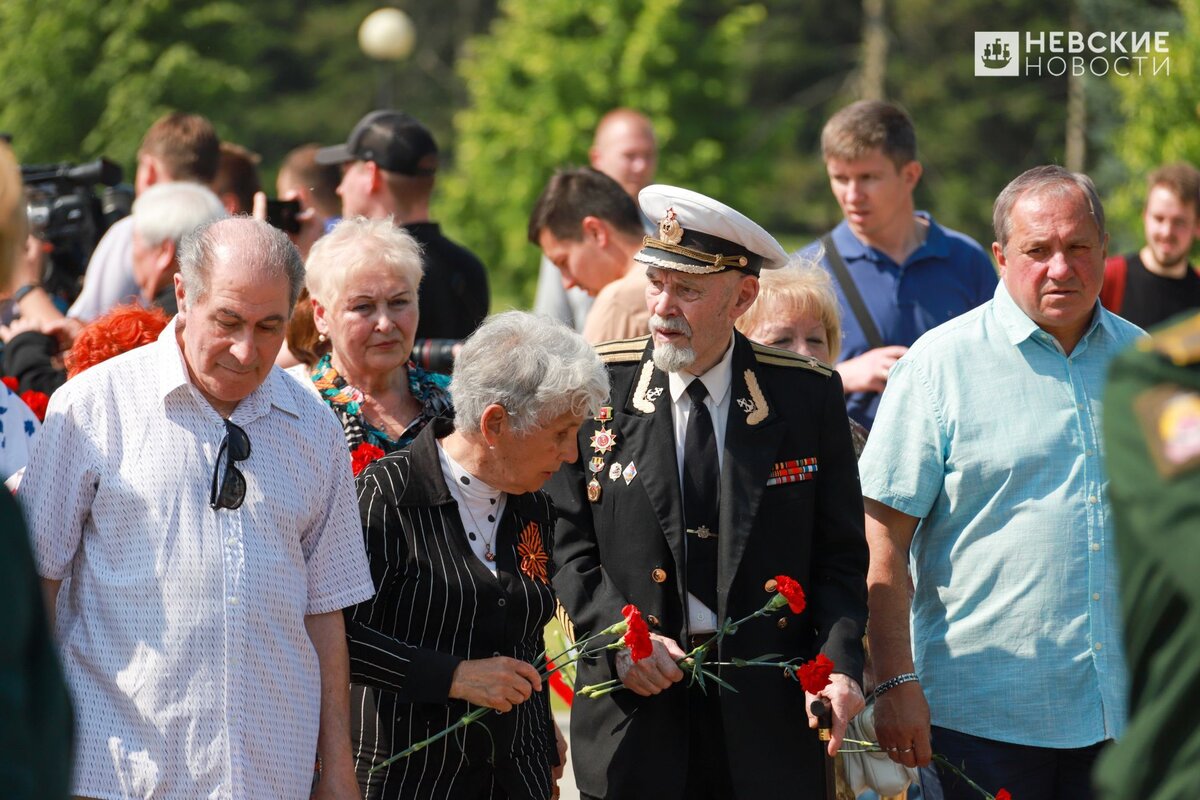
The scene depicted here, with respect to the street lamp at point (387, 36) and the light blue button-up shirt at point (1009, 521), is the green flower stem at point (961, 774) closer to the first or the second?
the light blue button-up shirt at point (1009, 521)

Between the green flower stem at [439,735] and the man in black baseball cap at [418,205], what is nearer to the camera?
the green flower stem at [439,735]

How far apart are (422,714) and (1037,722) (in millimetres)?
1658

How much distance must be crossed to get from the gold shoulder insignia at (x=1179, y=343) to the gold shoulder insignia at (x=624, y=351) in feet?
7.73

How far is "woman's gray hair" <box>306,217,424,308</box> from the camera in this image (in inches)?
185

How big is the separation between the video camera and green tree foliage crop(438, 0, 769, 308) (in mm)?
17240

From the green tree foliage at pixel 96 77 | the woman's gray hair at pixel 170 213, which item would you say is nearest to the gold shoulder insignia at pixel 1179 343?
the woman's gray hair at pixel 170 213

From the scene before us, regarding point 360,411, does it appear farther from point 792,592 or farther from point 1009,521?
point 1009,521

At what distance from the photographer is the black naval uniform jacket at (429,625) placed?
3.93 m

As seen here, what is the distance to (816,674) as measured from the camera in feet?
12.7

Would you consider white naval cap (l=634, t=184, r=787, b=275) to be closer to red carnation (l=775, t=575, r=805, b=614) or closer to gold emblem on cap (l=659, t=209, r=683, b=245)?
gold emblem on cap (l=659, t=209, r=683, b=245)

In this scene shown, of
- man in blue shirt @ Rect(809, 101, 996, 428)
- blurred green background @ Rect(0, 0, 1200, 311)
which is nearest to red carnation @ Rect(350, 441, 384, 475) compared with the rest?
man in blue shirt @ Rect(809, 101, 996, 428)

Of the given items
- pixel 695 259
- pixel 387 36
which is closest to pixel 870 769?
pixel 695 259

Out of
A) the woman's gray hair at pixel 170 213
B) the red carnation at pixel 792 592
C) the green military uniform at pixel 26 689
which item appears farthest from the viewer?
the woman's gray hair at pixel 170 213

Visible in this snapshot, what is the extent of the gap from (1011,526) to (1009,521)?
Result: 0.02 meters
